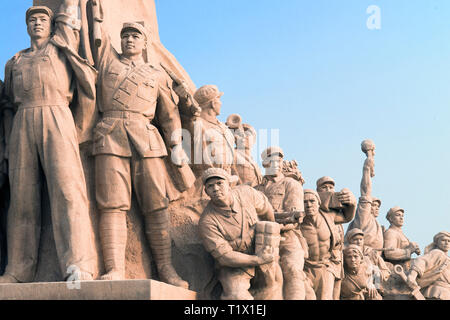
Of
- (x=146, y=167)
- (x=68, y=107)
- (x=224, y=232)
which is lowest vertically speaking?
(x=224, y=232)

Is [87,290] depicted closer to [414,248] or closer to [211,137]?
[211,137]

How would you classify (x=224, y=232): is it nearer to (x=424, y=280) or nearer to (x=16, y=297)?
(x=16, y=297)

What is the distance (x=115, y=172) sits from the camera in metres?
8.60

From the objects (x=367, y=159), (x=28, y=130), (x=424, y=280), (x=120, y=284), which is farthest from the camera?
(x=367, y=159)

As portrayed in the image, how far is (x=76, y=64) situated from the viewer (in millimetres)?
8648

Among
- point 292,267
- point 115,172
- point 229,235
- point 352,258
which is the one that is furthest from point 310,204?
point 115,172

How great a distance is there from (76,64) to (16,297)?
246cm

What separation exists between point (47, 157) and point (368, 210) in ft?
34.4

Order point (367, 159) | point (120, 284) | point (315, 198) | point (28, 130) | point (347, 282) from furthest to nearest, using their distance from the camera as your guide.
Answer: point (367, 159) → point (347, 282) → point (315, 198) → point (28, 130) → point (120, 284)

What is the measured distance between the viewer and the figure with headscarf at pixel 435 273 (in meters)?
14.7

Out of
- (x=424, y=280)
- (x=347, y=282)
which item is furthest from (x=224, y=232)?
(x=424, y=280)

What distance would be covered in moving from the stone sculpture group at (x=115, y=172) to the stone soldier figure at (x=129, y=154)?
12 millimetres

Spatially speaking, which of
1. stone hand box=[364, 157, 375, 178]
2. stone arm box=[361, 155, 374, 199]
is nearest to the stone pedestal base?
stone arm box=[361, 155, 374, 199]

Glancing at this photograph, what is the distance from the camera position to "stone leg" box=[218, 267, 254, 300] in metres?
8.52
